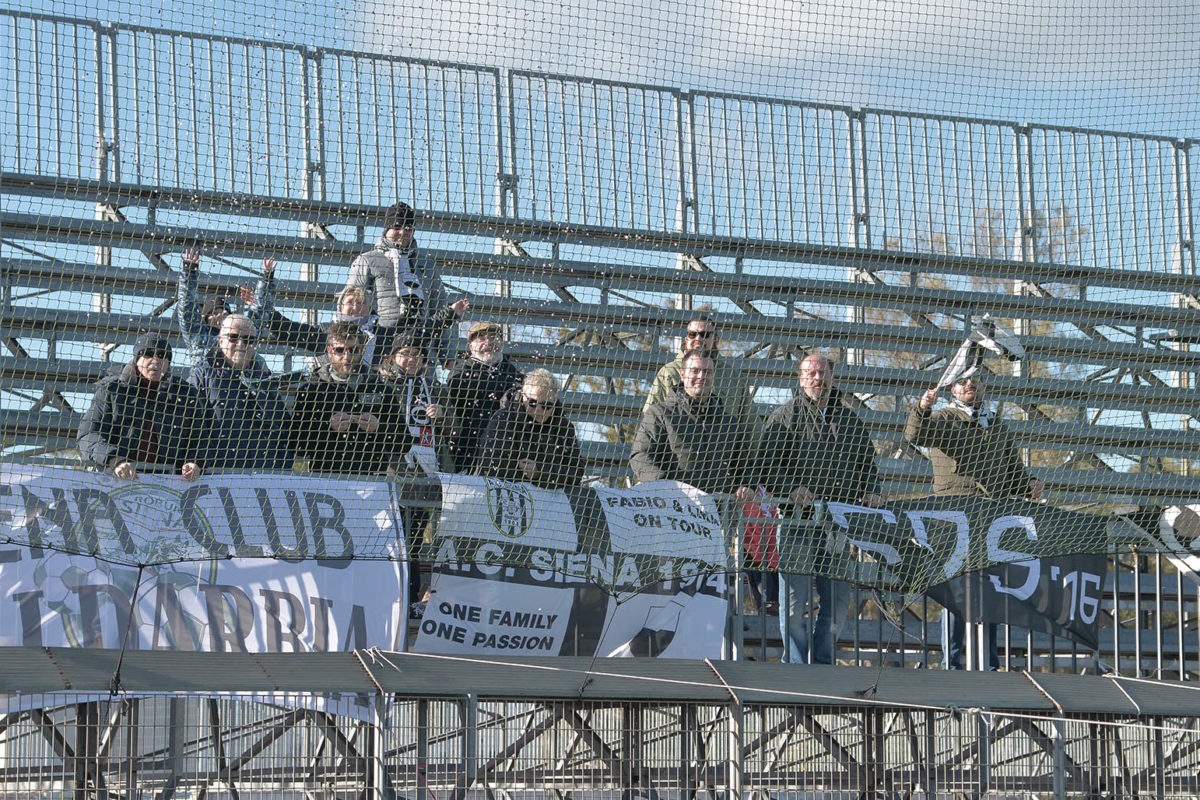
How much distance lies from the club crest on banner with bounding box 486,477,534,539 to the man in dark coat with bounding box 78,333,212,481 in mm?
1336

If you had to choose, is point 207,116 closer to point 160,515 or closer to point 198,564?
point 160,515

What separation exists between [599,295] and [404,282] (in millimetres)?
A: 2428

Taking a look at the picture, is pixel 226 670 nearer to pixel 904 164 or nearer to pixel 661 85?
pixel 661 85

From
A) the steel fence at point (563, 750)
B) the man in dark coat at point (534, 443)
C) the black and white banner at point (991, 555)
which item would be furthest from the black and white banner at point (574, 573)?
the steel fence at point (563, 750)

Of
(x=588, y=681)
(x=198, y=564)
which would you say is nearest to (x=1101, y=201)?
(x=588, y=681)

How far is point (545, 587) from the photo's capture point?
7.21 m

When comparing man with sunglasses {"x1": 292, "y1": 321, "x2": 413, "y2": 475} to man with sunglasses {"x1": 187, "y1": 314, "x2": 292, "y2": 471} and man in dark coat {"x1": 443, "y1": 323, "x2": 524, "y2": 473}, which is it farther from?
man in dark coat {"x1": 443, "y1": 323, "x2": 524, "y2": 473}

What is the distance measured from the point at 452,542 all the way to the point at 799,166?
195 inches

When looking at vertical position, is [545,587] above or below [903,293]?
below

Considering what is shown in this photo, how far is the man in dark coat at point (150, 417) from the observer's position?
7.22 metres

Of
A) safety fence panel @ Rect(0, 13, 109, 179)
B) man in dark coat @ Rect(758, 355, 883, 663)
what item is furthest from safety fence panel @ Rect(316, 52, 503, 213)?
man in dark coat @ Rect(758, 355, 883, 663)

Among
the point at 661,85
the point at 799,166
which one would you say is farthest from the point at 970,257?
the point at 661,85

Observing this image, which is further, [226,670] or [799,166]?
[799,166]

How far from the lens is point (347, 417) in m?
7.53
